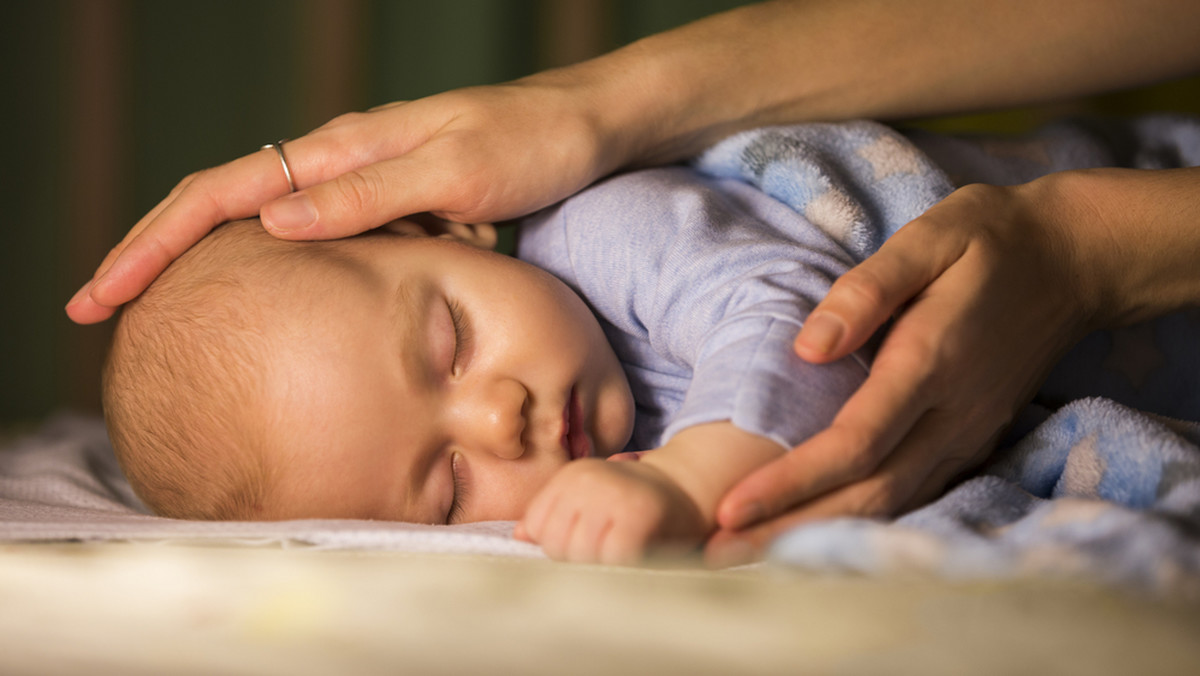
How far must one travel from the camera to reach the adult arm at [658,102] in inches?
36.9

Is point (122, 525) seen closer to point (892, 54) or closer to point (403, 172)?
point (403, 172)

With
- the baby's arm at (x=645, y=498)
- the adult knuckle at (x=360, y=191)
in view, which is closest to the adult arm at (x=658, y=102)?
the adult knuckle at (x=360, y=191)

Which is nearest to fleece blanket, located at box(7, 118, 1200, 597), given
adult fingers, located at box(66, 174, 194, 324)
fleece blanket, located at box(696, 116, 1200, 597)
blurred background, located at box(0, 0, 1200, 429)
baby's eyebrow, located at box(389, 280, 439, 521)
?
fleece blanket, located at box(696, 116, 1200, 597)

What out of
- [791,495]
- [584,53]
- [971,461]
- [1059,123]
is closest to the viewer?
[791,495]

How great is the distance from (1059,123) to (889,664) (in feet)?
3.45

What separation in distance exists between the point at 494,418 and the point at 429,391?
75mm

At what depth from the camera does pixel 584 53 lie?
8.22ft

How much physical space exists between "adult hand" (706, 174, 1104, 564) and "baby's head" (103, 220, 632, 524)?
0.32m

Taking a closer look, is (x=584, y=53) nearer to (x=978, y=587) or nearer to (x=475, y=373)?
(x=475, y=373)

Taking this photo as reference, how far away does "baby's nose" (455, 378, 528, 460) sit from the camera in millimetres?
834

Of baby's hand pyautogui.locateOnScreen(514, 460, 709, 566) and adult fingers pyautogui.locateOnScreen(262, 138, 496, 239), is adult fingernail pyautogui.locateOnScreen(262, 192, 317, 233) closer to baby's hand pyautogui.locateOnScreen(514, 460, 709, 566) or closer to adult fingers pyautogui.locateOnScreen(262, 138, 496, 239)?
adult fingers pyautogui.locateOnScreen(262, 138, 496, 239)

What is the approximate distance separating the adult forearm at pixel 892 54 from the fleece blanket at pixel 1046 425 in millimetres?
70

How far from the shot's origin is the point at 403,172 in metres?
0.92

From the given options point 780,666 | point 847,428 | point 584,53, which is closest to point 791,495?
point 847,428
